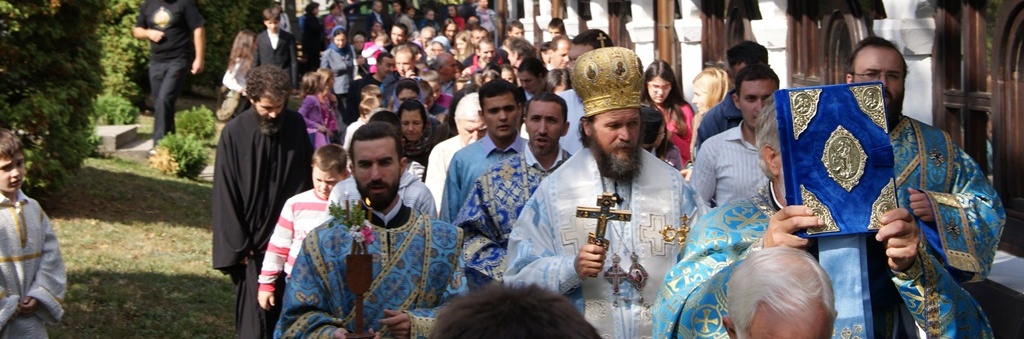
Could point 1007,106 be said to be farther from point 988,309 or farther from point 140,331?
point 140,331

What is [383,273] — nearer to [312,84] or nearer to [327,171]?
[327,171]

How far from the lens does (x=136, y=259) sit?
35.2 feet

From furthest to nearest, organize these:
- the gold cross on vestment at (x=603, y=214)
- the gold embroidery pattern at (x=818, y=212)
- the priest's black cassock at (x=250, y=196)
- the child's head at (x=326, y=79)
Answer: the child's head at (x=326, y=79)
the priest's black cassock at (x=250, y=196)
the gold cross on vestment at (x=603, y=214)
the gold embroidery pattern at (x=818, y=212)

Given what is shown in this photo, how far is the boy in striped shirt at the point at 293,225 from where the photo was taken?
7164mm

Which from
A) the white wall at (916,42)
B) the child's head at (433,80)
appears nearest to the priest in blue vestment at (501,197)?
the white wall at (916,42)

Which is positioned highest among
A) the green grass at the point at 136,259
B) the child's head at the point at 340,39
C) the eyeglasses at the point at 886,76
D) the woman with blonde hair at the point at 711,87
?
the child's head at the point at 340,39

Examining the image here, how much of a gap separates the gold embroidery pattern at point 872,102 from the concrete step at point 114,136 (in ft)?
43.0

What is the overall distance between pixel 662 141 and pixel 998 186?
6.39ft

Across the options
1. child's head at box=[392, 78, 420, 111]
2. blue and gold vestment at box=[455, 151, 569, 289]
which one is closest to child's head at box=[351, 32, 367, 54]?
child's head at box=[392, 78, 420, 111]

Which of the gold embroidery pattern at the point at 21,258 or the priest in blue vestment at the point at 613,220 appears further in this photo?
the gold embroidery pattern at the point at 21,258

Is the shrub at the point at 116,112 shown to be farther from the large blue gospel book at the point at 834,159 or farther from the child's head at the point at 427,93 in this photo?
the large blue gospel book at the point at 834,159

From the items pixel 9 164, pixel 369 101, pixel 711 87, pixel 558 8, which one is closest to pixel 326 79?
pixel 369 101

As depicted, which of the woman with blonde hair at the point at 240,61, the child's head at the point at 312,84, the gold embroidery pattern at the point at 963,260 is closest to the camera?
the gold embroidery pattern at the point at 963,260

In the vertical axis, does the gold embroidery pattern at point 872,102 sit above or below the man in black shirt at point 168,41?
below
